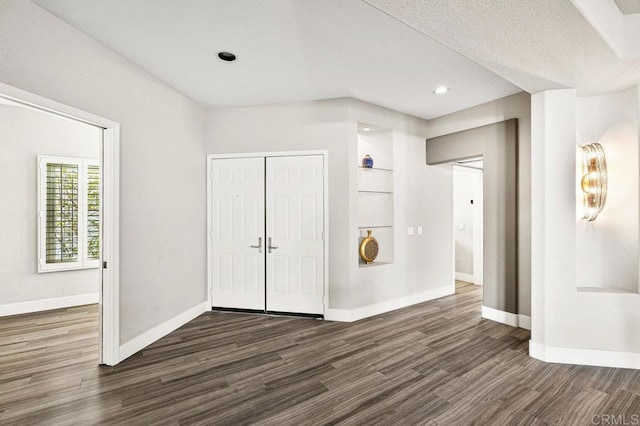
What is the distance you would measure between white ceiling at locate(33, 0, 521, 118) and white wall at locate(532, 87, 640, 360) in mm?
876

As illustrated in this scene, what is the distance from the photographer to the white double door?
3.94 metres

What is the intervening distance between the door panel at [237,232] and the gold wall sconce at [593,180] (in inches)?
141

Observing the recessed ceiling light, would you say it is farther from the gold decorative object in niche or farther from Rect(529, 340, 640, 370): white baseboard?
Rect(529, 340, 640, 370): white baseboard

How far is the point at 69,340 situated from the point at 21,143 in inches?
114

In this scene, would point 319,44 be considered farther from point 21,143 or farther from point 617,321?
point 21,143

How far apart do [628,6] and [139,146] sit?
430 cm

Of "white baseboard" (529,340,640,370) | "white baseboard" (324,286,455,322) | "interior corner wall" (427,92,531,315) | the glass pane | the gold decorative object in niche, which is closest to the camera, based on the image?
"white baseboard" (529,340,640,370)

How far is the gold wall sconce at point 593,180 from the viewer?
2873mm

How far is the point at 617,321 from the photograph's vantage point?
2.70 metres

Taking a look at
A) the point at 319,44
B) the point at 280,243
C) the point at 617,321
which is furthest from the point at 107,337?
the point at 617,321

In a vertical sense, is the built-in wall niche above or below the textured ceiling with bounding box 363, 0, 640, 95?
below

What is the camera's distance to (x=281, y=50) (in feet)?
8.90

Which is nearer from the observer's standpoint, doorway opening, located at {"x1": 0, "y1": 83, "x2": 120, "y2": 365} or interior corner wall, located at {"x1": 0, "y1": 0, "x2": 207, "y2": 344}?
interior corner wall, located at {"x1": 0, "y1": 0, "x2": 207, "y2": 344}

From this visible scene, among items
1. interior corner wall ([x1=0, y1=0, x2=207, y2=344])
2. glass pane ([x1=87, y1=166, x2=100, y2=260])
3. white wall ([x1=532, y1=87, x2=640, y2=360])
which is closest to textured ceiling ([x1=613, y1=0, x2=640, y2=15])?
white wall ([x1=532, y1=87, x2=640, y2=360])
